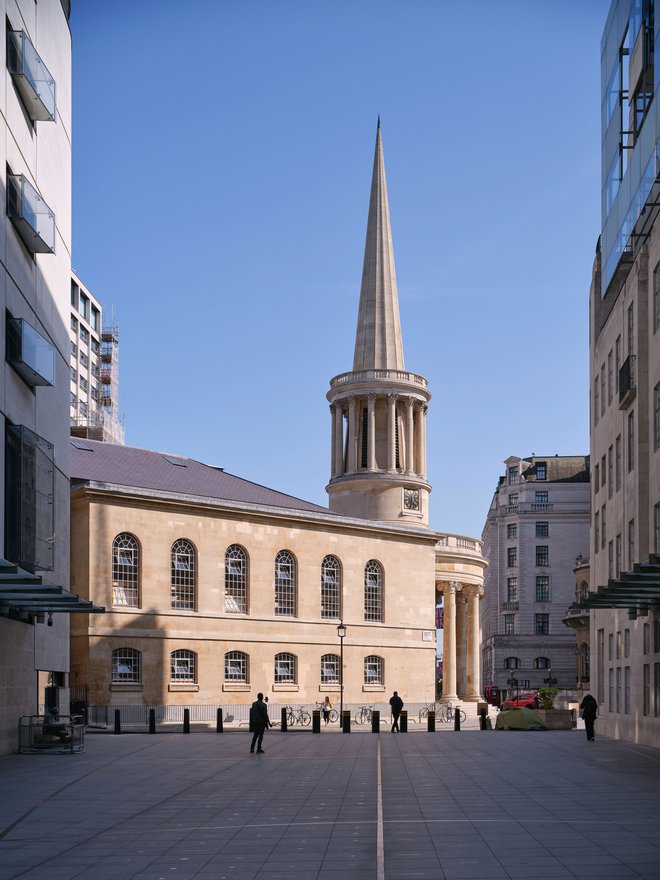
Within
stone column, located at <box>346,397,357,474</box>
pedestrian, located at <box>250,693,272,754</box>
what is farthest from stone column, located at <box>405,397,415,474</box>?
pedestrian, located at <box>250,693,272,754</box>

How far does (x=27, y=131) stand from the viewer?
32750mm

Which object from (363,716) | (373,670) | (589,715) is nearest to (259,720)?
(589,715)

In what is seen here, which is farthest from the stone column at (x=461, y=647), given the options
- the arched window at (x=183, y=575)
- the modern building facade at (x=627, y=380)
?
the modern building facade at (x=627, y=380)

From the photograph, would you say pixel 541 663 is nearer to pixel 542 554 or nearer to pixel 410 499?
pixel 542 554

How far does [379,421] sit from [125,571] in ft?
88.6

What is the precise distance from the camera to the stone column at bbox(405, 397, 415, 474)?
78.2m

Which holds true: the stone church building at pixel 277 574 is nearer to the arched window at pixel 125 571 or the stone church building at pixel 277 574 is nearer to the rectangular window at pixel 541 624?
the arched window at pixel 125 571

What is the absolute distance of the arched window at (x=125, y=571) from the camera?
55.0 meters

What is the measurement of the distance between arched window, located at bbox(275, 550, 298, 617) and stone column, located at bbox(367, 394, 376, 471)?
15.9 m

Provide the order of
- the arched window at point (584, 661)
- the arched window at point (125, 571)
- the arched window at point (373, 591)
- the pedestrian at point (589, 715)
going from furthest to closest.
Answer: the arched window at point (584, 661)
the arched window at point (373, 591)
the arched window at point (125, 571)
the pedestrian at point (589, 715)

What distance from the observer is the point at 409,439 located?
78.2 metres

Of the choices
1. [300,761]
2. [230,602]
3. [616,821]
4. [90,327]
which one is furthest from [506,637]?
[616,821]

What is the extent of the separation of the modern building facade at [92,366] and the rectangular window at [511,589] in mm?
40830

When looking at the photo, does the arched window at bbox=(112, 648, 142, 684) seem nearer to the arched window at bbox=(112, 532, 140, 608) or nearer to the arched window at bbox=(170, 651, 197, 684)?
the arched window at bbox=(170, 651, 197, 684)
